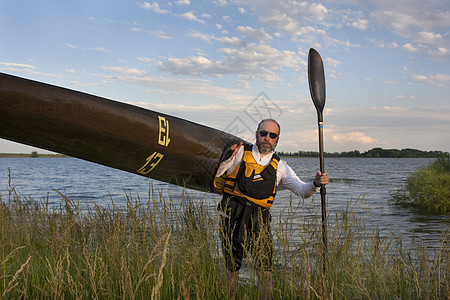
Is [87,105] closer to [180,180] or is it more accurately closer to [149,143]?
[149,143]

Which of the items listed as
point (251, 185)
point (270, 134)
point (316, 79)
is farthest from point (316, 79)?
point (251, 185)

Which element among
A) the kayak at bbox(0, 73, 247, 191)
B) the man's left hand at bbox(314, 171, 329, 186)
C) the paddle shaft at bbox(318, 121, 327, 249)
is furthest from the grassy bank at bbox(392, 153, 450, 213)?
the man's left hand at bbox(314, 171, 329, 186)

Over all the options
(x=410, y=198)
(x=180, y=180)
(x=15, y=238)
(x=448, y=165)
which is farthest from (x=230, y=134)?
(x=448, y=165)

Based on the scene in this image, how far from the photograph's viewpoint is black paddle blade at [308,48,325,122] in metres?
4.30

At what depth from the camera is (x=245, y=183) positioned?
3.38 metres

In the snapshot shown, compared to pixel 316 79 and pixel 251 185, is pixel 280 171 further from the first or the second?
pixel 316 79

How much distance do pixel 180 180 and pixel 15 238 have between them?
6.89 feet

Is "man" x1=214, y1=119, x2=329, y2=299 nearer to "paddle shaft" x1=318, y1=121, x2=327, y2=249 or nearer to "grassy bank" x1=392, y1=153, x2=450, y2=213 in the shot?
"paddle shaft" x1=318, y1=121, x2=327, y2=249

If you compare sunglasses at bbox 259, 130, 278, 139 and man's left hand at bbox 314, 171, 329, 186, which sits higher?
sunglasses at bbox 259, 130, 278, 139

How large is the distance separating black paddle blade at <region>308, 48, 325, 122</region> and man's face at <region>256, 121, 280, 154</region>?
3.41 ft

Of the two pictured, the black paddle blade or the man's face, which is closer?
the man's face

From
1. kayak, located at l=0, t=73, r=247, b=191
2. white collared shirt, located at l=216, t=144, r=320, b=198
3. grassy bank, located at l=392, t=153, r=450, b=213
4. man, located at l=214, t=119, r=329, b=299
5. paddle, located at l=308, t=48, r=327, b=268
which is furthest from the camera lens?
grassy bank, located at l=392, t=153, r=450, b=213

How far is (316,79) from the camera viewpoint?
438 cm

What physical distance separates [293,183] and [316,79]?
142 centimetres
